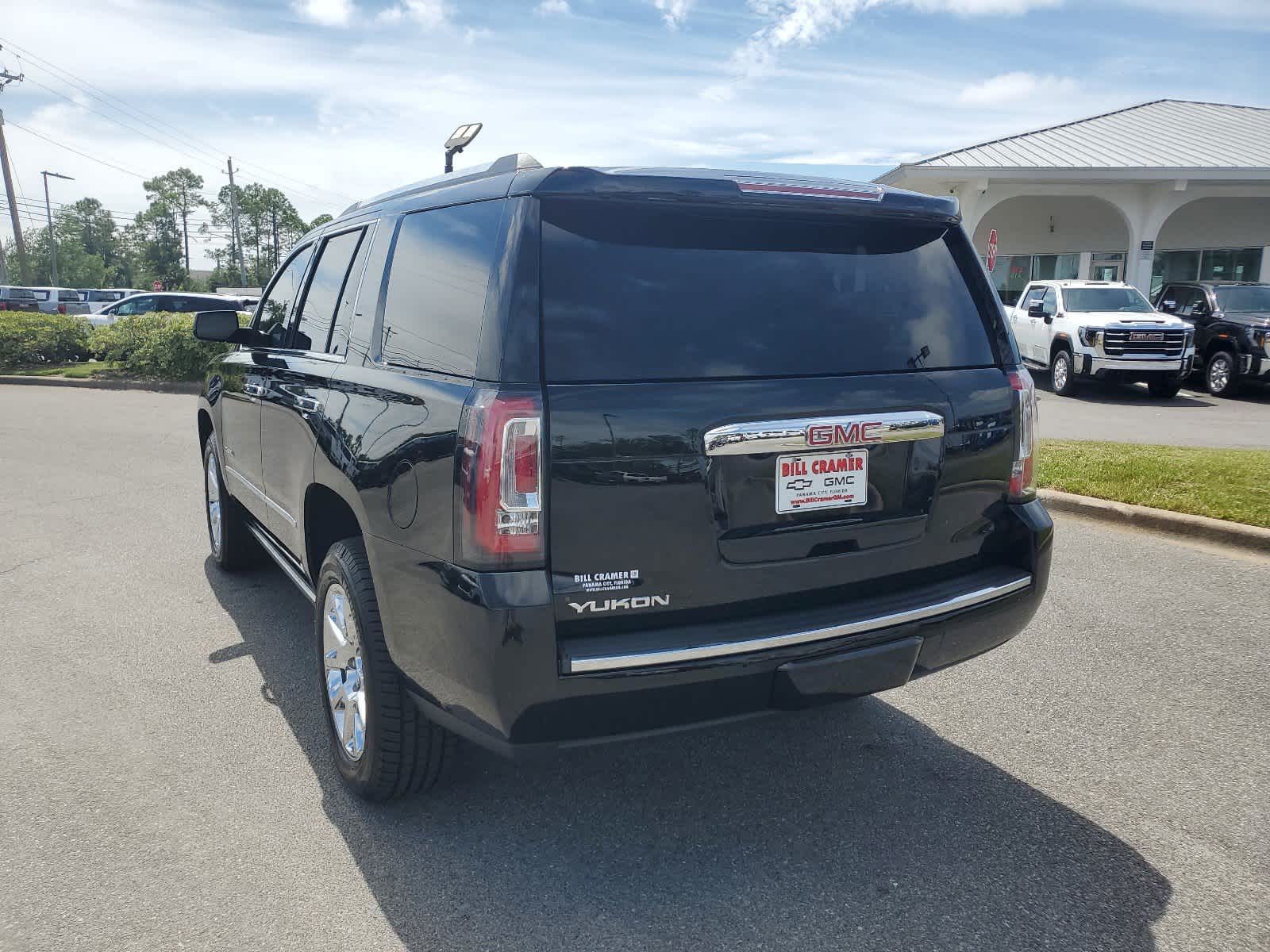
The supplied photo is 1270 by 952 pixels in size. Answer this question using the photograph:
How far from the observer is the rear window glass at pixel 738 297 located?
2639 mm

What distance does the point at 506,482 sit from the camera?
2.48m

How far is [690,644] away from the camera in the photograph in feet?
8.49

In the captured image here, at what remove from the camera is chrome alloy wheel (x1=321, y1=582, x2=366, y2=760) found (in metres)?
3.25

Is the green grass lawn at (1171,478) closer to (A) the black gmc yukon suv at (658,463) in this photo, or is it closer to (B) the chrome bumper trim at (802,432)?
(A) the black gmc yukon suv at (658,463)

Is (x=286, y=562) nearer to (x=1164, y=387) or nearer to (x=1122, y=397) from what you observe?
(x=1164, y=387)

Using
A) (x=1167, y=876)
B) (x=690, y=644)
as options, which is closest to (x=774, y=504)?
(x=690, y=644)

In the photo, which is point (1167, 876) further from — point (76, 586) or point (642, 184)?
point (76, 586)

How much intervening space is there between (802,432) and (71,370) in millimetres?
22454

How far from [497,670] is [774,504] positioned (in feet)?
2.87

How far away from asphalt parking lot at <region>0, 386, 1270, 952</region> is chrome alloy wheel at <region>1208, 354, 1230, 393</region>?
14147mm

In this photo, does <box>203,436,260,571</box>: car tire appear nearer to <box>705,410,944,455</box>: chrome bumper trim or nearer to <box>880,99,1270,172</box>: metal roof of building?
<box>705,410,944,455</box>: chrome bumper trim

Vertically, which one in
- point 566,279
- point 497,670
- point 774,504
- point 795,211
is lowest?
point 497,670

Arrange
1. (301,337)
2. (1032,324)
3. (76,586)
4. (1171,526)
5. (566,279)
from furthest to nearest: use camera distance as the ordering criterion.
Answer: (1032,324)
(1171,526)
(76,586)
(301,337)
(566,279)

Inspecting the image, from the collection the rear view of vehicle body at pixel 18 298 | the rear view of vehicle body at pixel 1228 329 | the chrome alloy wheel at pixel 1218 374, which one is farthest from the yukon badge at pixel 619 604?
the rear view of vehicle body at pixel 18 298
